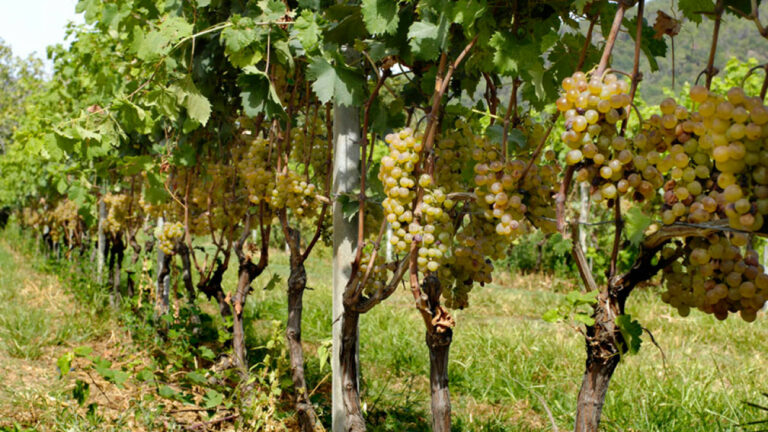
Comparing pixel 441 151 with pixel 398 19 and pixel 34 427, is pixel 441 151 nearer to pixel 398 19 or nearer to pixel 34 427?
pixel 398 19

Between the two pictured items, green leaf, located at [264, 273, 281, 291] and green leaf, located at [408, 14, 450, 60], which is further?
green leaf, located at [264, 273, 281, 291]

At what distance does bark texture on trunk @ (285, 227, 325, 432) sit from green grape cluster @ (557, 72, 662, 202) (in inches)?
66.5

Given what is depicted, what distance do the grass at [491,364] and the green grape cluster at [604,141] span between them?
1842 millimetres

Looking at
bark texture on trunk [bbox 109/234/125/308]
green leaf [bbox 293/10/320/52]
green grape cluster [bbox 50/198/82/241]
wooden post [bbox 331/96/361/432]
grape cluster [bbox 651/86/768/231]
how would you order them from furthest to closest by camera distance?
green grape cluster [bbox 50/198/82/241], bark texture on trunk [bbox 109/234/125/308], wooden post [bbox 331/96/361/432], green leaf [bbox 293/10/320/52], grape cluster [bbox 651/86/768/231]

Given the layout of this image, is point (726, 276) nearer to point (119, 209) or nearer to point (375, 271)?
point (375, 271)

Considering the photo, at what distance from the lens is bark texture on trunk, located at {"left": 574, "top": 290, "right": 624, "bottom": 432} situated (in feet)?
3.83

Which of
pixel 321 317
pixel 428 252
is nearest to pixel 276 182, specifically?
pixel 428 252

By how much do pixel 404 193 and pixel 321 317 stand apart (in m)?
4.56

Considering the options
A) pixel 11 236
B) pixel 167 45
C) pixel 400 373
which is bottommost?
pixel 400 373

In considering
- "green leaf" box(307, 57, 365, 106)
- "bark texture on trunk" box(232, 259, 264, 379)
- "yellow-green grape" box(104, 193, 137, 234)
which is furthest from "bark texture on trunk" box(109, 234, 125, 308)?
"green leaf" box(307, 57, 365, 106)

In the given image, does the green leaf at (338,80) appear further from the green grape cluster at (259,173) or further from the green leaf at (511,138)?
the green grape cluster at (259,173)

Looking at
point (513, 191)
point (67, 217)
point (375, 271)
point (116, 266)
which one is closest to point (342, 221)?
point (375, 271)

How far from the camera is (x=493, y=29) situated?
1.41 m

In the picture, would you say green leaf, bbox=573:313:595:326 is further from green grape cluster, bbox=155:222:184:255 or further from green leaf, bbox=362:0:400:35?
green grape cluster, bbox=155:222:184:255
